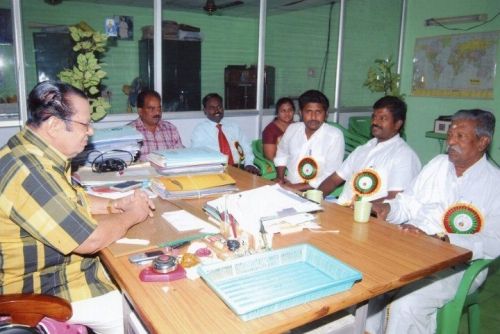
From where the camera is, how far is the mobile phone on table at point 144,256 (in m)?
1.29

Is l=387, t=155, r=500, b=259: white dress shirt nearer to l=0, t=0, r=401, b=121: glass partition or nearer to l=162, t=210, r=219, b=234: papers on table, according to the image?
l=162, t=210, r=219, b=234: papers on table

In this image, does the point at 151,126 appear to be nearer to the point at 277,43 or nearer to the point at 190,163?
the point at 190,163

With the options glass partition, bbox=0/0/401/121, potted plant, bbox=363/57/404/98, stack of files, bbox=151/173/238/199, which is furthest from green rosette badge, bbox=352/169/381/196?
potted plant, bbox=363/57/404/98

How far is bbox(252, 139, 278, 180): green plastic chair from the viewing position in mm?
3617

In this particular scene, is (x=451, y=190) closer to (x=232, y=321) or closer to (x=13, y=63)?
(x=232, y=321)

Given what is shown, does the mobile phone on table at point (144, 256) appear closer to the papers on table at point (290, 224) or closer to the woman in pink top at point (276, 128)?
the papers on table at point (290, 224)

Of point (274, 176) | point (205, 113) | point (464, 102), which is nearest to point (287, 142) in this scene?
point (274, 176)

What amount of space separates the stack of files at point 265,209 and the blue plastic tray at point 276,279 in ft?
0.70

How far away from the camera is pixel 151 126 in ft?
11.6

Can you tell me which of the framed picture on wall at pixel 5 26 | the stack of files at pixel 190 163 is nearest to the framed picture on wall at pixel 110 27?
the framed picture on wall at pixel 5 26

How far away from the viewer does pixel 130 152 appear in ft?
8.95

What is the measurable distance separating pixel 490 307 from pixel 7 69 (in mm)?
4044

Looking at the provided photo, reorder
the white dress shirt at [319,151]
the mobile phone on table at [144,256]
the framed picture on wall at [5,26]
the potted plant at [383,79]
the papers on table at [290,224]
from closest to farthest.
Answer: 1. the mobile phone on table at [144,256]
2. the papers on table at [290,224]
3. the white dress shirt at [319,151]
4. the framed picture on wall at [5,26]
5. the potted plant at [383,79]

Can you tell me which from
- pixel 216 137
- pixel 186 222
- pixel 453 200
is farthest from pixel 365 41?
pixel 186 222
